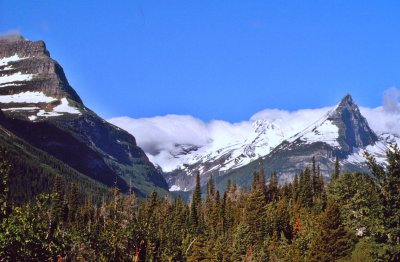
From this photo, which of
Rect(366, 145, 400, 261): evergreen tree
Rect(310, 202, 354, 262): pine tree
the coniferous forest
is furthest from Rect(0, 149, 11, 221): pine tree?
Rect(310, 202, 354, 262): pine tree

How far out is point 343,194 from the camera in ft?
415

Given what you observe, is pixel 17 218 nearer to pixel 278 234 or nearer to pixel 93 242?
pixel 93 242

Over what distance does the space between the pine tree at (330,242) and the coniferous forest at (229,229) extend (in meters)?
0.15

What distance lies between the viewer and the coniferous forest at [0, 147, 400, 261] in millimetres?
31703

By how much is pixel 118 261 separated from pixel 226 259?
79.5 metres

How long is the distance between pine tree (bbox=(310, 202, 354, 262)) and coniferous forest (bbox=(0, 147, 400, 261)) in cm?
15

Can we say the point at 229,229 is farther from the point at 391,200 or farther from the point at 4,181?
the point at 4,181

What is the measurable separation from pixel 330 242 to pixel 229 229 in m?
81.4

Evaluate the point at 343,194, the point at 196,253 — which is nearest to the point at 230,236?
the point at 343,194

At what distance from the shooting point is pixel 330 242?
87125 mm

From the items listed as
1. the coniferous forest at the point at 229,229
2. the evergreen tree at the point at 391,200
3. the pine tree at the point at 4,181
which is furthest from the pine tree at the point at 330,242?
the pine tree at the point at 4,181

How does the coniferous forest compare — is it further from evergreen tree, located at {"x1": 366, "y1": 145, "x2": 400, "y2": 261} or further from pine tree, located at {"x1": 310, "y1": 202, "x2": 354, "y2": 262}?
pine tree, located at {"x1": 310, "y1": 202, "x2": 354, "y2": 262}

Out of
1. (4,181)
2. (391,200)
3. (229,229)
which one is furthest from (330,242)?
(229,229)

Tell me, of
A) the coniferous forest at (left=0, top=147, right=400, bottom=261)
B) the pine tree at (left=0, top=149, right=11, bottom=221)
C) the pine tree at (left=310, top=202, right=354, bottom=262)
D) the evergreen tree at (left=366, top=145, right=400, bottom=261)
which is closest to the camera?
the pine tree at (left=0, top=149, right=11, bottom=221)
